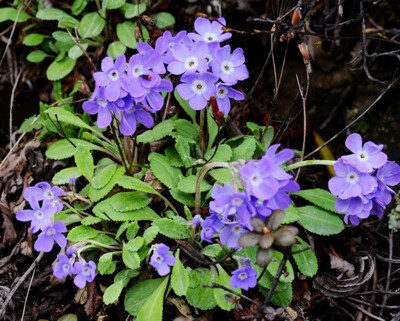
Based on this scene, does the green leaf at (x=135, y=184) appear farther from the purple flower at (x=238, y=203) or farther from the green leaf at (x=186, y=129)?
the purple flower at (x=238, y=203)

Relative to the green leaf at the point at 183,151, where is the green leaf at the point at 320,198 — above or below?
below

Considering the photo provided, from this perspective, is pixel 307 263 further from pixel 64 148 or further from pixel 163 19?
pixel 163 19

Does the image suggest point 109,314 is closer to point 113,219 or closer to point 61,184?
point 113,219

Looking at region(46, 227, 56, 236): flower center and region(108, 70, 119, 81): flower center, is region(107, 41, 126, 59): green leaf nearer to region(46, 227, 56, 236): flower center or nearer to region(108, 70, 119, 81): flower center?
region(108, 70, 119, 81): flower center

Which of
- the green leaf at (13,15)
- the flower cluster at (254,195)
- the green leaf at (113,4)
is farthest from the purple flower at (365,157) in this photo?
the green leaf at (13,15)

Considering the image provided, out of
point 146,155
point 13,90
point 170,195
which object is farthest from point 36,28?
point 170,195

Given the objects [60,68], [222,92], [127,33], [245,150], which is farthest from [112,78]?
[60,68]

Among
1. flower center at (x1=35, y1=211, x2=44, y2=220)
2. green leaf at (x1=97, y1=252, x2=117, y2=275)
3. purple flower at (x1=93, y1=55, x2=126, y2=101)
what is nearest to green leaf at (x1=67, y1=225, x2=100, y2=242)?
green leaf at (x1=97, y1=252, x2=117, y2=275)
